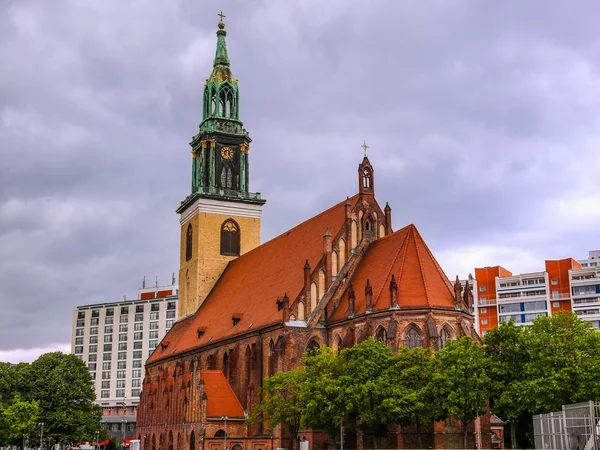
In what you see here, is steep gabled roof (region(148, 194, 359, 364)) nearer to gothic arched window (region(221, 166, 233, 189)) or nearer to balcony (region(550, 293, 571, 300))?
gothic arched window (region(221, 166, 233, 189))

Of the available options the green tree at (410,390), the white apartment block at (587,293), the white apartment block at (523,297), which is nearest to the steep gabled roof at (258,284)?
the green tree at (410,390)

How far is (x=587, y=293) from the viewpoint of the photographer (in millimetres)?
107125

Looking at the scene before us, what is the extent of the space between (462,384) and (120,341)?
115682mm

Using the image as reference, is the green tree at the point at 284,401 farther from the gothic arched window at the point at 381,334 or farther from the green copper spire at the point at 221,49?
the green copper spire at the point at 221,49

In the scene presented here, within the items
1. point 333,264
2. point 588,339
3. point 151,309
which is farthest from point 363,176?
point 151,309

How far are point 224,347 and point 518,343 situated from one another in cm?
2799

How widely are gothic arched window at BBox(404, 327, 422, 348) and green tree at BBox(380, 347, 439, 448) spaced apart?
3.62 meters

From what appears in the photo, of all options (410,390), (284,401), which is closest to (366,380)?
(410,390)

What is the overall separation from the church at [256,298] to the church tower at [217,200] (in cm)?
12

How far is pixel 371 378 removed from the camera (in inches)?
1756

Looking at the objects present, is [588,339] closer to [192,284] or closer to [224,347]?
[224,347]

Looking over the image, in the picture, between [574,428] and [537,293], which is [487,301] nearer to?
[537,293]

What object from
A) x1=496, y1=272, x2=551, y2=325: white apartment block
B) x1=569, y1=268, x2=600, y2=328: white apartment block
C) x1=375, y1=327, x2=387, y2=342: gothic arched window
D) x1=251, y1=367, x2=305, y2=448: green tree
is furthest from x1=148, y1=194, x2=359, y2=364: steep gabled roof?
x1=569, y1=268, x2=600, y2=328: white apartment block

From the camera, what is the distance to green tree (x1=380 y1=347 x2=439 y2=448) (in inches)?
1688
